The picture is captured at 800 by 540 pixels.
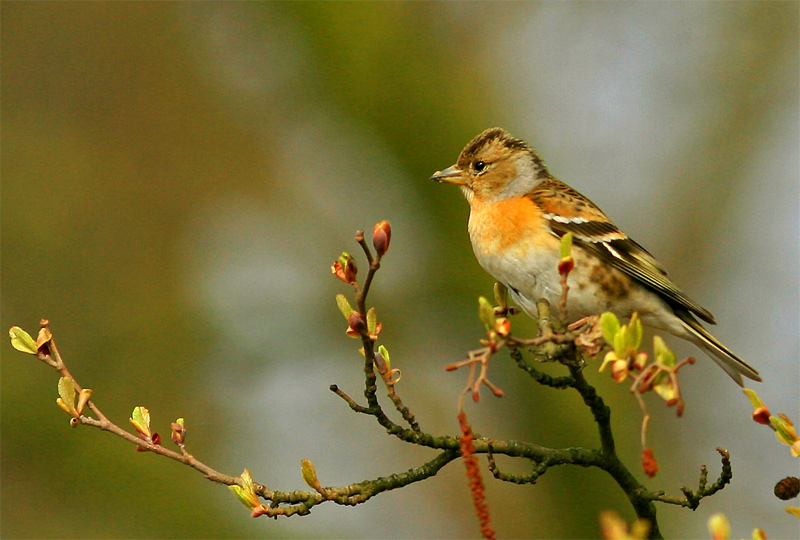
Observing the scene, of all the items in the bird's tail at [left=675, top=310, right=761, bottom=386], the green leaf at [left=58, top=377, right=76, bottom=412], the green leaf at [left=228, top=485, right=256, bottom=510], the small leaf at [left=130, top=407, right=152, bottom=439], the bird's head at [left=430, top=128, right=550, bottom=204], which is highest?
the bird's head at [left=430, top=128, right=550, bottom=204]

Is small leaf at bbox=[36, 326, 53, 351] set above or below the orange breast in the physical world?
above

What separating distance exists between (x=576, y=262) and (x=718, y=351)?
2.48 ft

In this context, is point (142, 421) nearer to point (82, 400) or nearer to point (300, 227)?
point (82, 400)

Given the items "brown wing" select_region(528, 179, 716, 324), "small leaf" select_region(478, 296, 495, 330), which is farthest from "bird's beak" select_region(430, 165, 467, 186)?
"small leaf" select_region(478, 296, 495, 330)

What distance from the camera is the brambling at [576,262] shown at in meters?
4.08

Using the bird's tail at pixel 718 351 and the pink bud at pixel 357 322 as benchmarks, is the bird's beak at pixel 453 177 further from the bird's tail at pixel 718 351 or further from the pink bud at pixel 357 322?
the pink bud at pixel 357 322

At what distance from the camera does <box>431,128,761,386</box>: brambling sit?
408 cm

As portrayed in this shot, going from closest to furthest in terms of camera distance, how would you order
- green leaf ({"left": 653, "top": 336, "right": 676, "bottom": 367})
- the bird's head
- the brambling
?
1. green leaf ({"left": 653, "top": 336, "right": 676, "bottom": 367})
2. the brambling
3. the bird's head

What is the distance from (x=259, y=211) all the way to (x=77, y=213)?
1.99 meters

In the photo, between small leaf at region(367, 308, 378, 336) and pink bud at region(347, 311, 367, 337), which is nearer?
pink bud at region(347, 311, 367, 337)

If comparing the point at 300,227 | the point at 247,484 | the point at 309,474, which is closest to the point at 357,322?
the point at 309,474

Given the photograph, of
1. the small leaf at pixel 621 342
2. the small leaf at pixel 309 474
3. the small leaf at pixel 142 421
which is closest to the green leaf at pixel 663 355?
the small leaf at pixel 621 342

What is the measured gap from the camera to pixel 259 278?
9633 millimetres

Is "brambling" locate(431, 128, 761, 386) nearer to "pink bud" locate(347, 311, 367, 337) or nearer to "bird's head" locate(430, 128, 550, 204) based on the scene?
"bird's head" locate(430, 128, 550, 204)
